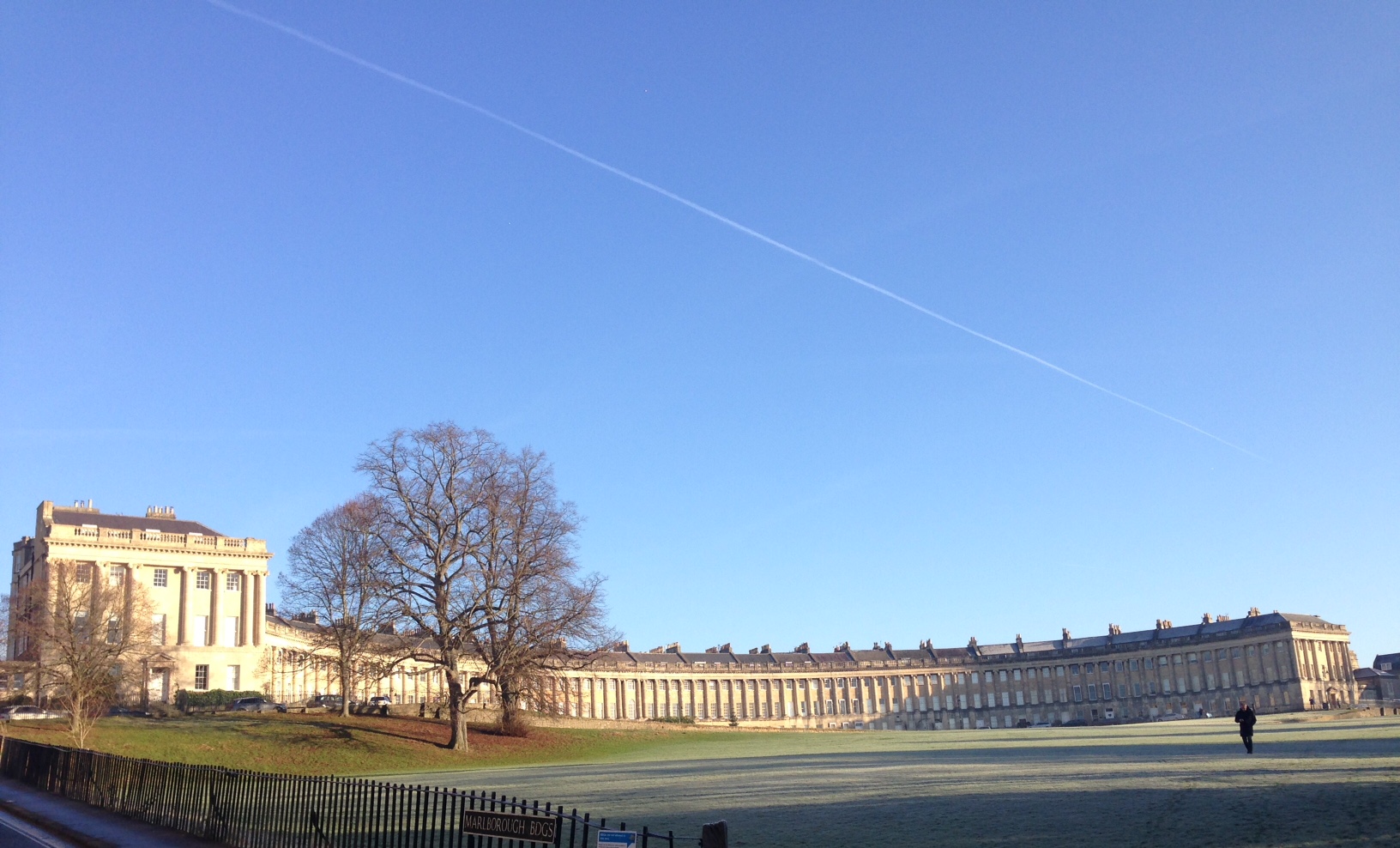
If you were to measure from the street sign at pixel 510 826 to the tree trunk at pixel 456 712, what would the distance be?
3962 centimetres

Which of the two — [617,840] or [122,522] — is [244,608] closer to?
[122,522]

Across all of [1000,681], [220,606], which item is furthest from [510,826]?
[1000,681]

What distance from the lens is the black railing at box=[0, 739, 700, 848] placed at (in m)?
18.3

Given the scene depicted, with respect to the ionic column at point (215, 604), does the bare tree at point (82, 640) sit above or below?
below

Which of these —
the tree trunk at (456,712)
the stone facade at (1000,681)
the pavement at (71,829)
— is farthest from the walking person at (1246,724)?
the stone facade at (1000,681)

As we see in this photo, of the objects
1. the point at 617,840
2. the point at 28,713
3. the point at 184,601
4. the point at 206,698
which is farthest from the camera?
the point at 184,601

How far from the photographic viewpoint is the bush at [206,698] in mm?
69250

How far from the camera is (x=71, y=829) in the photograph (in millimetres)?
23156

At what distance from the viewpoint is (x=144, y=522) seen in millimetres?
93062

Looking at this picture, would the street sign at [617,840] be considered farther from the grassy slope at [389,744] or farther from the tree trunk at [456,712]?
the tree trunk at [456,712]

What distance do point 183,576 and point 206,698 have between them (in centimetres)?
1997

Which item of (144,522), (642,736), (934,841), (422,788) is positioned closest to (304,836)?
(422,788)

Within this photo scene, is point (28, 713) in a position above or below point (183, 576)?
below

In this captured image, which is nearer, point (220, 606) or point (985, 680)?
point (220, 606)
